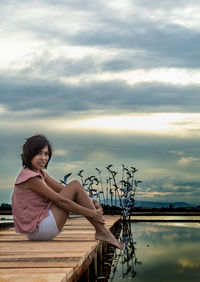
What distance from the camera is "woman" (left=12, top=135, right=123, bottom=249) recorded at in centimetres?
421

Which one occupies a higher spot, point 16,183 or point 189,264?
point 16,183

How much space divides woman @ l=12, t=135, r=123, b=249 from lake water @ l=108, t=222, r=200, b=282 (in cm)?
131

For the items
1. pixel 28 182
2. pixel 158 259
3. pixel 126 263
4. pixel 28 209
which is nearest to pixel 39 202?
pixel 28 209

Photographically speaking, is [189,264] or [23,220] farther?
[189,264]

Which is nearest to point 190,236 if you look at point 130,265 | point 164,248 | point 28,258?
point 164,248

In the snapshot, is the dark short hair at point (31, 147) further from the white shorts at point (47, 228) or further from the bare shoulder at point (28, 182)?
the white shorts at point (47, 228)

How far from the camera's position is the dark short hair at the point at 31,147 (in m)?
4.26

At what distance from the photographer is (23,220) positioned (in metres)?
4.29

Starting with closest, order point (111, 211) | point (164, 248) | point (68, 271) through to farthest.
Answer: point (68, 271), point (164, 248), point (111, 211)

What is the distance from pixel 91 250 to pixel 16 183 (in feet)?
3.17

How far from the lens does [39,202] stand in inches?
169

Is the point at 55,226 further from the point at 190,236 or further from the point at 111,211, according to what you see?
the point at 111,211

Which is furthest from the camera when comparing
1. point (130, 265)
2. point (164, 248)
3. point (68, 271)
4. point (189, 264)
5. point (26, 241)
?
point (164, 248)

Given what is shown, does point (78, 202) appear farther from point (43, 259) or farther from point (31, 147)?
point (43, 259)
